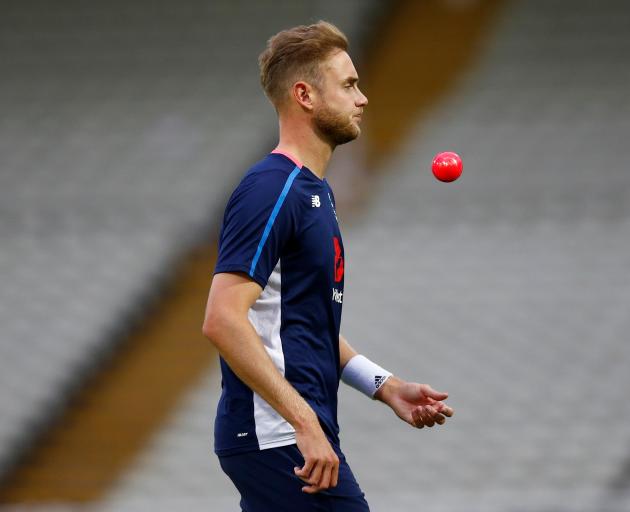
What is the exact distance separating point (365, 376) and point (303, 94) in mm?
824

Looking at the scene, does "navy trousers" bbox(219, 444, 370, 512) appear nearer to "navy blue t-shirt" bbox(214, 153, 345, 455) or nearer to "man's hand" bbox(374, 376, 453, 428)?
"navy blue t-shirt" bbox(214, 153, 345, 455)

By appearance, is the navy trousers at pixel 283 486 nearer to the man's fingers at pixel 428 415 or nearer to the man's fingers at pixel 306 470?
the man's fingers at pixel 306 470

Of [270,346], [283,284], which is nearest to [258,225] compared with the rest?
[283,284]

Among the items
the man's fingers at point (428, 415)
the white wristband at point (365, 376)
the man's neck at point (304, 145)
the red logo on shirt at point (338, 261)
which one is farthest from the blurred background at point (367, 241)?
the man's neck at point (304, 145)

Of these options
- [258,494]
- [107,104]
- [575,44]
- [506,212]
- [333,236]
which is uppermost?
[575,44]

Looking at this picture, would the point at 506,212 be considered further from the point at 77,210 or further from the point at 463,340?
the point at 77,210

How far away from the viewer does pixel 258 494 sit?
2.72 m

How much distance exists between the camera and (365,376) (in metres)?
3.14

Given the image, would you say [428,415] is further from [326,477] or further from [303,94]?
[303,94]

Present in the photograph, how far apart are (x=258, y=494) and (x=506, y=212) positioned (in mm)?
5551

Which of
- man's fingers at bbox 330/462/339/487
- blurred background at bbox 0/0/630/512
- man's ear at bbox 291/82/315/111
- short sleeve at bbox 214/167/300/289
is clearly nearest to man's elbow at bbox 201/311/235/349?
short sleeve at bbox 214/167/300/289

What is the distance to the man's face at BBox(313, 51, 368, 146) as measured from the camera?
2.87 metres

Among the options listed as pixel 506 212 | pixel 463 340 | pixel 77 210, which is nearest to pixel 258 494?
pixel 463 340

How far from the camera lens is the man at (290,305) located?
99.7 inches
